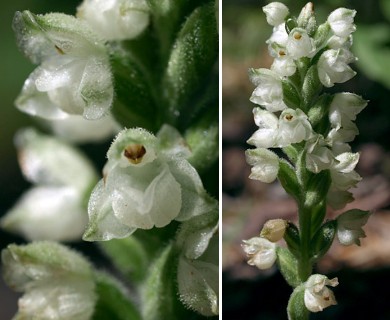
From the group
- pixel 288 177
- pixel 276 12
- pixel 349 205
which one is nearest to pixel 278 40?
pixel 276 12

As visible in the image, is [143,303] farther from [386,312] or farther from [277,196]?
[277,196]

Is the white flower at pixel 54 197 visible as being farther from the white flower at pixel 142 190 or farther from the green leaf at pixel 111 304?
the white flower at pixel 142 190

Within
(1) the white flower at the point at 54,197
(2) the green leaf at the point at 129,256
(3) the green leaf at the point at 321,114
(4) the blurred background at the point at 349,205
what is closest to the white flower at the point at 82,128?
(1) the white flower at the point at 54,197

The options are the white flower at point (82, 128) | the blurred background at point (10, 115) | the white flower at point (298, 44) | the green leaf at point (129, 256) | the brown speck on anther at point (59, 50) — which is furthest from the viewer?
the blurred background at point (10, 115)

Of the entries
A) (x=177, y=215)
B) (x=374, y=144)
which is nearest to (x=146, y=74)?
(x=177, y=215)

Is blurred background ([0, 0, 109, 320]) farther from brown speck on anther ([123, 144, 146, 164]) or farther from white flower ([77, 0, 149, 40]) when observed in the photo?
brown speck on anther ([123, 144, 146, 164])

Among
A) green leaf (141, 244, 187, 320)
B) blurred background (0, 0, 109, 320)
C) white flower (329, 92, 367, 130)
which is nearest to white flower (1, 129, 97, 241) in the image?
green leaf (141, 244, 187, 320)

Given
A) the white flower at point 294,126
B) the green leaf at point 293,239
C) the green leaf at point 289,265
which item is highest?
the white flower at point 294,126
